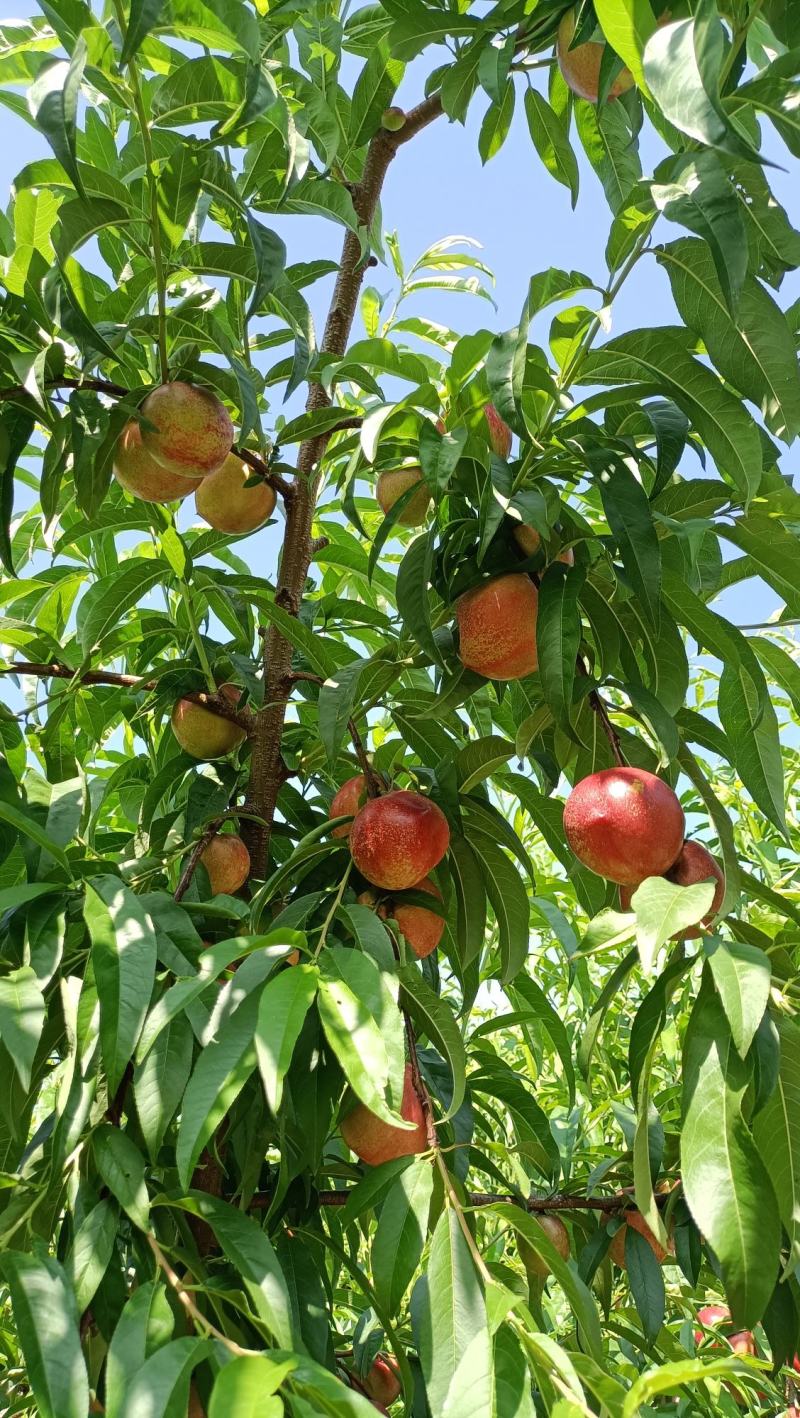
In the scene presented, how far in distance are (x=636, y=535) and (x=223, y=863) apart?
671 mm

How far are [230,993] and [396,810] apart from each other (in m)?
0.32

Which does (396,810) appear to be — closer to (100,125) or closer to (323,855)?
(323,855)

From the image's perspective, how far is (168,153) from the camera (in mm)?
1388

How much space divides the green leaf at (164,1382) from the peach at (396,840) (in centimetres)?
49

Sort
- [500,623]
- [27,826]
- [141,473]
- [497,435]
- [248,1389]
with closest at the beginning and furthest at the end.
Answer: [248,1389], [27,826], [500,623], [497,435], [141,473]

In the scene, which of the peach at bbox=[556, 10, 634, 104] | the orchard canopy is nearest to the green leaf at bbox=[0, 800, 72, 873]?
the orchard canopy

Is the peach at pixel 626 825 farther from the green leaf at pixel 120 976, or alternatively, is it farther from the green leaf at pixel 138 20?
the green leaf at pixel 138 20

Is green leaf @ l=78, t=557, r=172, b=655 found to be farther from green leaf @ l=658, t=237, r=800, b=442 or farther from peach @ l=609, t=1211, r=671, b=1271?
peach @ l=609, t=1211, r=671, b=1271

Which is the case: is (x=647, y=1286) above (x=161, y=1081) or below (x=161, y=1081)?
below

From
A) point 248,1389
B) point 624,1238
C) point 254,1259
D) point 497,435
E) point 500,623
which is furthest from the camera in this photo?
point 624,1238

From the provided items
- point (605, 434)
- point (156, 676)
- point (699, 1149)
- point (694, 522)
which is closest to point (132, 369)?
point (156, 676)

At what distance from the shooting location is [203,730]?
158cm

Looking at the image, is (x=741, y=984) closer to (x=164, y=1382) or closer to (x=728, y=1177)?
(x=728, y=1177)

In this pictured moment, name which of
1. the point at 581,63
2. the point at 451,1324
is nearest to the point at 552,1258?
the point at 451,1324
